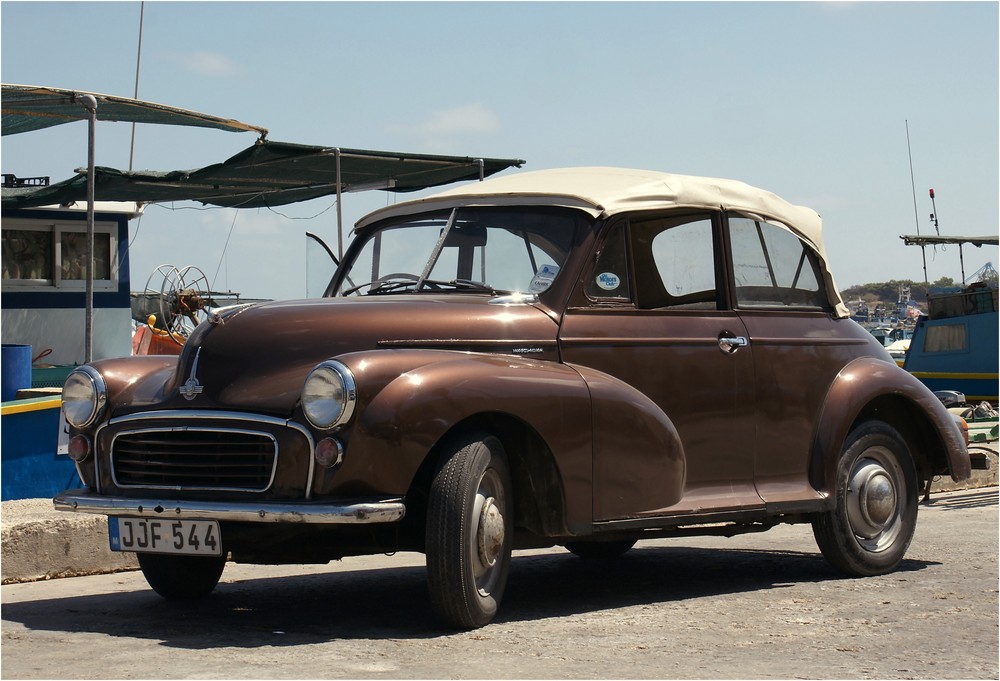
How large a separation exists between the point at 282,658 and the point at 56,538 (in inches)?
125

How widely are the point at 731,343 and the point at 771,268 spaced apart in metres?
0.71

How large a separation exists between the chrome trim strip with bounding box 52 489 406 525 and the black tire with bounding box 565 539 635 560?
3.03 metres

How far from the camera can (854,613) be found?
18.5 ft

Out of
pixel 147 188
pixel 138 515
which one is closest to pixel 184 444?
pixel 138 515

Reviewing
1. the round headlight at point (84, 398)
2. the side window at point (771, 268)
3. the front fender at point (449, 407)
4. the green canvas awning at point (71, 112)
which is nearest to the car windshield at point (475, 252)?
the front fender at point (449, 407)

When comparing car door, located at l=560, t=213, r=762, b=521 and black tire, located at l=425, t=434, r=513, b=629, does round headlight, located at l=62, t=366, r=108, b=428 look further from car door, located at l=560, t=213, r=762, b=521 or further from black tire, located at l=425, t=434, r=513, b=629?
car door, located at l=560, t=213, r=762, b=521

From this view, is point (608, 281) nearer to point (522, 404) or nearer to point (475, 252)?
point (475, 252)

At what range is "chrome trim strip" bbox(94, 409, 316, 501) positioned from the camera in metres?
4.86

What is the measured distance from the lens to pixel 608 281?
610cm

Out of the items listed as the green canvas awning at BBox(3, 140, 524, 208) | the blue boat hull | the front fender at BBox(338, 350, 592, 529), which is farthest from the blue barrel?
the blue boat hull

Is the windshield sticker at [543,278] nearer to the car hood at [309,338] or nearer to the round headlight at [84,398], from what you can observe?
the car hood at [309,338]

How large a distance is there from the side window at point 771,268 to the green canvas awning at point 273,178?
7.76m

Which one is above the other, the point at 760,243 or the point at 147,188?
the point at 147,188

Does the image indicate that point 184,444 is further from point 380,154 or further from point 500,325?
point 380,154
